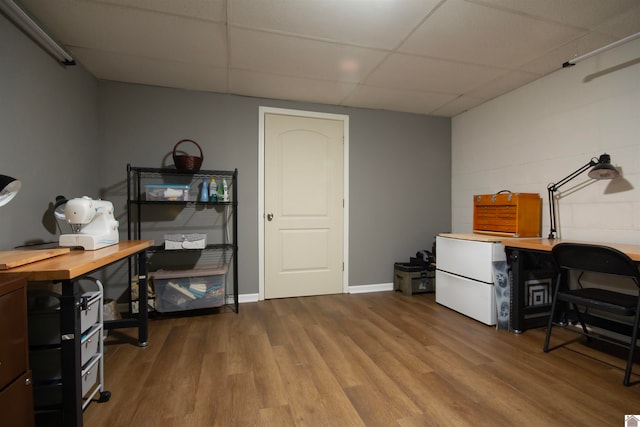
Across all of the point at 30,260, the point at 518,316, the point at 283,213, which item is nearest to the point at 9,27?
the point at 30,260

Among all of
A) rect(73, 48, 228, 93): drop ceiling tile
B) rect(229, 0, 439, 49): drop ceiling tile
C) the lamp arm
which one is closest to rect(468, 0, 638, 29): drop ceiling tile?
rect(229, 0, 439, 49): drop ceiling tile

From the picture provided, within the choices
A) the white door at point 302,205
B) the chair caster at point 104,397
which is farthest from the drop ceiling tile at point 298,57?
the chair caster at point 104,397

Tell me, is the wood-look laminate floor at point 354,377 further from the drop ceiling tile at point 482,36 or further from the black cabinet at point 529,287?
the drop ceiling tile at point 482,36

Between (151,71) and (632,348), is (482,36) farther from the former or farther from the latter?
(151,71)

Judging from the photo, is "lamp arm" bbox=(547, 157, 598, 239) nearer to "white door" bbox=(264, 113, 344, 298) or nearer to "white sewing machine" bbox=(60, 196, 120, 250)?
"white door" bbox=(264, 113, 344, 298)

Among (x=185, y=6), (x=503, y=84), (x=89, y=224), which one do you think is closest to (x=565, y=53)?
(x=503, y=84)

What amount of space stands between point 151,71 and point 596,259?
11.8ft

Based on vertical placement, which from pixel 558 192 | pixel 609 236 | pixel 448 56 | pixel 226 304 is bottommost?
pixel 226 304

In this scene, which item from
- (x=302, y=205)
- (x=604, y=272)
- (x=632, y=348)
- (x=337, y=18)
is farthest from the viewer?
(x=302, y=205)

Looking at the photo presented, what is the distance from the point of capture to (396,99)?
3.34 m

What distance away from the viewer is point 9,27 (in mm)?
1685

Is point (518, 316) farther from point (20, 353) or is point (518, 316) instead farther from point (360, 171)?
point (20, 353)

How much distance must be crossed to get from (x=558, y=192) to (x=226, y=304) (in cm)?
336

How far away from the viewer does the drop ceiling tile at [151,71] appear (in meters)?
2.43
